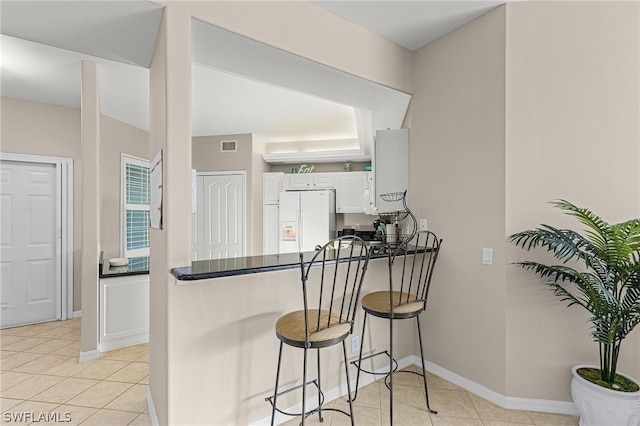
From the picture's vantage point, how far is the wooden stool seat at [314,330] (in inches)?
64.7

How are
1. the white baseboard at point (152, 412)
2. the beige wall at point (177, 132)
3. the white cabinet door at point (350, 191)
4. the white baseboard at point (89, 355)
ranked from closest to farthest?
the beige wall at point (177, 132) → the white baseboard at point (152, 412) → the white baseboard at point (89, 355) → the white cabinet door at point (350, 191)

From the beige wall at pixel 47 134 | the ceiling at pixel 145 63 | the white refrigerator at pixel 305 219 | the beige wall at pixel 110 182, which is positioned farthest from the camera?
the white refrigerator at pixel 305 219

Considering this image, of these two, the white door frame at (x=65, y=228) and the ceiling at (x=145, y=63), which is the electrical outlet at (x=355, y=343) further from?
the white door frame at (x=65, y=228)

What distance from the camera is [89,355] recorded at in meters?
2.99

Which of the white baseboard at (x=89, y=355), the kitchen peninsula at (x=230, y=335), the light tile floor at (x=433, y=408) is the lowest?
the light tile floor at (x=433, y=408)

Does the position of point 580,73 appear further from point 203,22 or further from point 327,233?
point 327,233

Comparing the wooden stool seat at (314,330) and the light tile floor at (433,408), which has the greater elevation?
the wooden stool seat at (314,330)

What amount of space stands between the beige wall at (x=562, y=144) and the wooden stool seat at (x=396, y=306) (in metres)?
0.74

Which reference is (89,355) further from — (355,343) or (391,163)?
(391,163)

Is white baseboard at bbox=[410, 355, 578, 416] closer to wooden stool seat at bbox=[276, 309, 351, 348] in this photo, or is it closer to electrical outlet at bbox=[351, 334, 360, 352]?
electrical outlet at bbox=[351, 334, 360, 352]

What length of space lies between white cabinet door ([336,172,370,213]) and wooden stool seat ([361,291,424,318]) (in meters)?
3.16

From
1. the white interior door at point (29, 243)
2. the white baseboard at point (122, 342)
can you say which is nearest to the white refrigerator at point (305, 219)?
the white baseboard at point (122, 342)

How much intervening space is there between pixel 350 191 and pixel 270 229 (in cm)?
150

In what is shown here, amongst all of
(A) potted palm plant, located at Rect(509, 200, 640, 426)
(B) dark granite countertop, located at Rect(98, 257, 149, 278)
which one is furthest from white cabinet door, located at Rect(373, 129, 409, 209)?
(B) dark granite countertop, located at Rect(98, 257, 149, 278)
